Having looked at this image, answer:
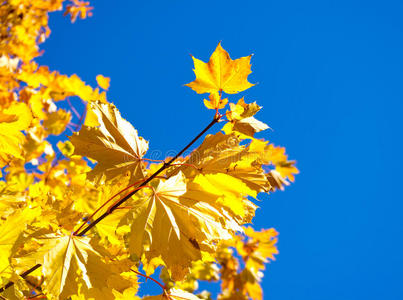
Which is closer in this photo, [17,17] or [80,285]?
[80,285]

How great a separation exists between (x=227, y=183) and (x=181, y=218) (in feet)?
0.72

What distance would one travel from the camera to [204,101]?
125 centimetres

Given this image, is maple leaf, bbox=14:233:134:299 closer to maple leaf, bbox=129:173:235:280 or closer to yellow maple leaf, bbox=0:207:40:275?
yellow maple leaf, bbox=0:207:40:275

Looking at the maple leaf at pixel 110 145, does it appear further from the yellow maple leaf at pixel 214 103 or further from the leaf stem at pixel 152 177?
the yellow maple leaf at pixel 214 103

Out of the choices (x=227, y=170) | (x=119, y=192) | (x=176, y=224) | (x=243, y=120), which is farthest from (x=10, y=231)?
(x=243, y=120)

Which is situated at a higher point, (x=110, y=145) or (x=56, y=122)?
(x=110, y=145)

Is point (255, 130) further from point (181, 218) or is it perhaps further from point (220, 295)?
point (220, 295)

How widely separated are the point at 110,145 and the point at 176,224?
420 mm

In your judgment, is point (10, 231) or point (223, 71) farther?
point (223, 71)

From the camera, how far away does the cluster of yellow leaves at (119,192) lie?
973 mm

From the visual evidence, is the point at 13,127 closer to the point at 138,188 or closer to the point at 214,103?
the point at 138,188

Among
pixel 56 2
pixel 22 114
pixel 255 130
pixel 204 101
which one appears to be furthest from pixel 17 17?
pixel 255 130

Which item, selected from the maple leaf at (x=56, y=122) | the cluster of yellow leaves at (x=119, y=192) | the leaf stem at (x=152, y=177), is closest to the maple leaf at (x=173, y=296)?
the cluster of yellow leaves at (x=119, y=192)

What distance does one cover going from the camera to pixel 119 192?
3.60 ft
